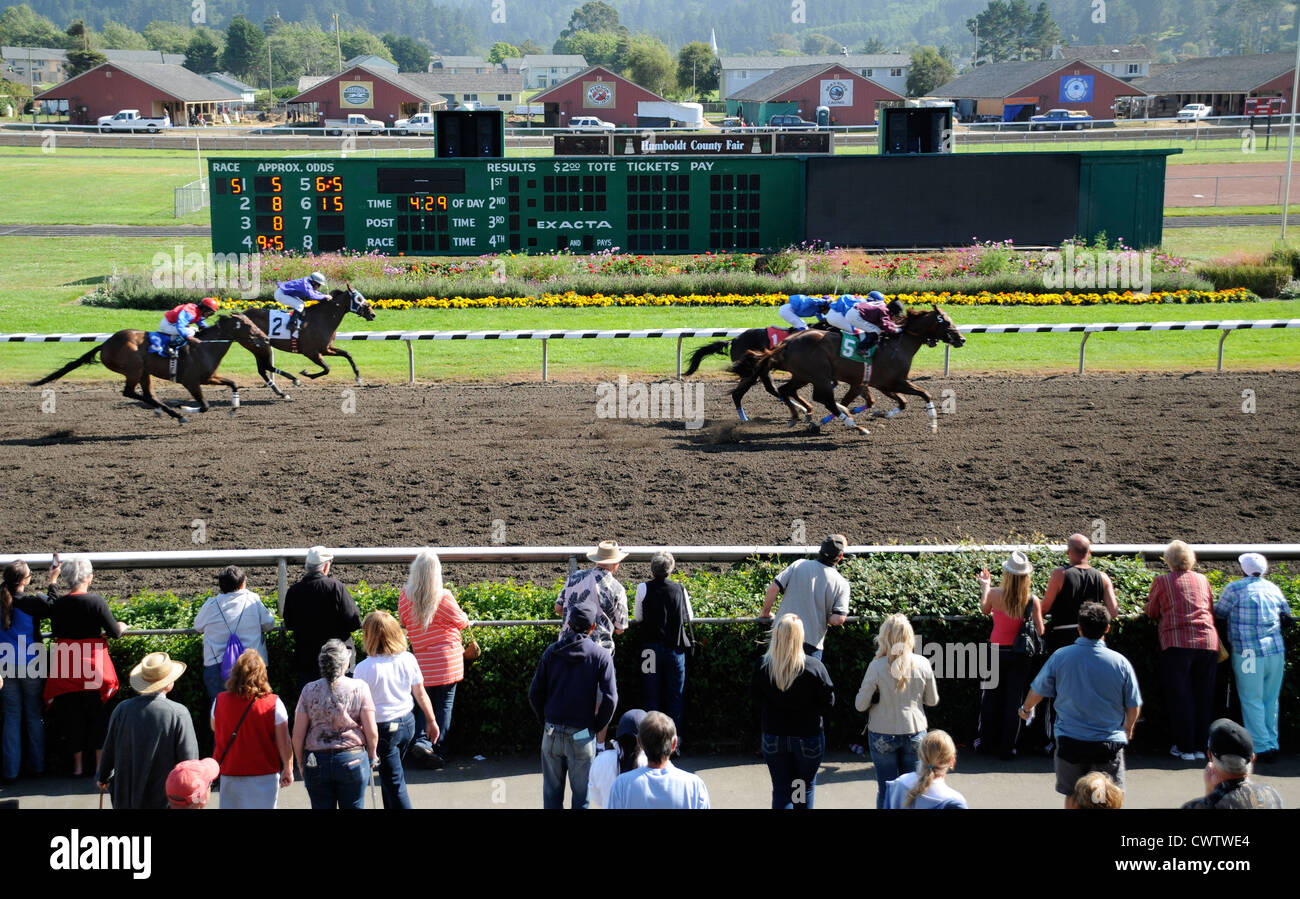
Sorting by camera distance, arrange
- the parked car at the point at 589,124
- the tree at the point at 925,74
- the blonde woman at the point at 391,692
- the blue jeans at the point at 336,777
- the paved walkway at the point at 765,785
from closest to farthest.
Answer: the blue jeans at the point at 336,777
the blonde woman at the point at 391,692
the paved walkway at the point at 765,785
the parked car at the point at 589,124
the tree at the point at 925,74

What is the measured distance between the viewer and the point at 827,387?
1352 cm

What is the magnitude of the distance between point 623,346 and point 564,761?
12.8 metres

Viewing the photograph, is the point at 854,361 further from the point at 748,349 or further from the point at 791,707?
the point at 791,707

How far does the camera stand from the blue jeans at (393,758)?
231 inches

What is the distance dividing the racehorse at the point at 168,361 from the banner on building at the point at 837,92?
6608 centimetres

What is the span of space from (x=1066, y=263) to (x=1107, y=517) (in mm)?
12511

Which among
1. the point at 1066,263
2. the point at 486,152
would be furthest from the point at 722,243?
the point at 1066,263

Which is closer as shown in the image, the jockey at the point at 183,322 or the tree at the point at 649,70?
the jockey at the point at 183,322

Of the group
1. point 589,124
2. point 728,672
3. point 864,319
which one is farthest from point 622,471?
point 589,124

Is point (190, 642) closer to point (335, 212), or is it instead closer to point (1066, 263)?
point (335, 212)

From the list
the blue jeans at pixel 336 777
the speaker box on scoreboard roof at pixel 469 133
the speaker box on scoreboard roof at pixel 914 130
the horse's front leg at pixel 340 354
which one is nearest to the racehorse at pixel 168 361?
the horse's front leg at pixel 340 354

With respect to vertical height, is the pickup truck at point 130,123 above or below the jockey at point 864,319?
above

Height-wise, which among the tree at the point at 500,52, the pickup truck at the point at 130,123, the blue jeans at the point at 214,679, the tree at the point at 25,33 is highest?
the tree at the point at 500,52

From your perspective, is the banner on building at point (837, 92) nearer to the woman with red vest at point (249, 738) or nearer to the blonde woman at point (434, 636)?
the blonde woman at point (434, 636)
